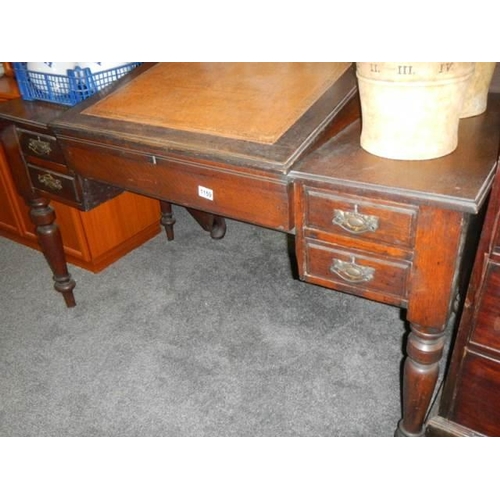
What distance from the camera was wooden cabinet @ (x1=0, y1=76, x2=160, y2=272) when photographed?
176 centimetres

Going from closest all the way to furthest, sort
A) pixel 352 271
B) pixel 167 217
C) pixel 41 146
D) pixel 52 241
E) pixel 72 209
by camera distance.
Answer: pixel 352 271 < pixel 41 146 < pixel 52 241 < pixel 72 209 < pixel 167 217

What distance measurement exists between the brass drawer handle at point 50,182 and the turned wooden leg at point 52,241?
0.12 metres

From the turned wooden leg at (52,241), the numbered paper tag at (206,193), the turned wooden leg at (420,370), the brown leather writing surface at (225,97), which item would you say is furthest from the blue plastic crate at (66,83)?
the turned wooden leg at (420,370)

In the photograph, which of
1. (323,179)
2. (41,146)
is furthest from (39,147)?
(323,179)

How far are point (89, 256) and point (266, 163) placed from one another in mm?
1401

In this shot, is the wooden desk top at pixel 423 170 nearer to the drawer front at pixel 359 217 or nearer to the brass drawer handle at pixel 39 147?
the drawer front at pixel 359 217

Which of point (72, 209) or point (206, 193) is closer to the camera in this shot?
point (206, 193)

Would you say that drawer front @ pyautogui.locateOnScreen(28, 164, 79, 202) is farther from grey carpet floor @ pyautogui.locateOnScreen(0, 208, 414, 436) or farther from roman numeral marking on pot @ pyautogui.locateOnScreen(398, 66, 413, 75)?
roman numeral marking on pot @ pyautogui.locateOnScreen(398, 66, 413, 75)

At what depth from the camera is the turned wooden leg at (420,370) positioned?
1.27m

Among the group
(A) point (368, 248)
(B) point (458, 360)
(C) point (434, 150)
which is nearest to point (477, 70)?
(C) point (434, 150)

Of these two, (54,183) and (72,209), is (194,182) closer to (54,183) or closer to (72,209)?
(54,183)

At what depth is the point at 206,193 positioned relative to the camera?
136 cm

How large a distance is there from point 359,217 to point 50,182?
1.15m

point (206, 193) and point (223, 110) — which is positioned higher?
point (223, 110)
